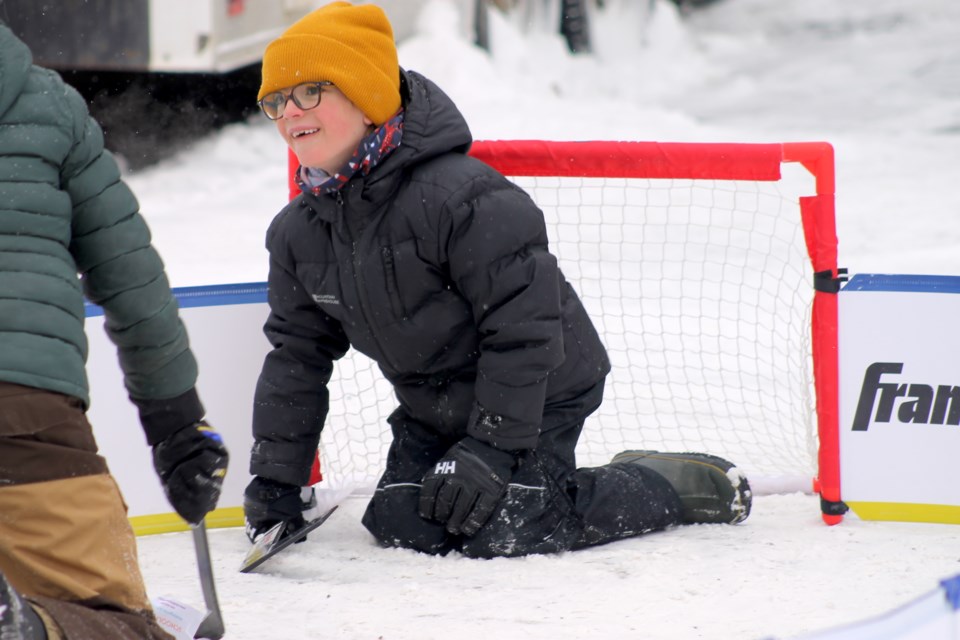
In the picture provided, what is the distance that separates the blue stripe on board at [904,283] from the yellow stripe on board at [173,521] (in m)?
1.90

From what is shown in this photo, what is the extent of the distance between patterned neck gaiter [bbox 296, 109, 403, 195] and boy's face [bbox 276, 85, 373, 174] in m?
0.03

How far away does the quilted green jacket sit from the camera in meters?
1.95

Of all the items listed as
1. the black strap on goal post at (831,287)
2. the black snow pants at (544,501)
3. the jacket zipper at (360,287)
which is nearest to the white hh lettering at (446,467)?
the black snow pants at (544,501)

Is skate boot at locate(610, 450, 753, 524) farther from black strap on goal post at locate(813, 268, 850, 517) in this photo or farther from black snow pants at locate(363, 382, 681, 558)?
black strap on goal post at locate(813, 268, 850, 517)

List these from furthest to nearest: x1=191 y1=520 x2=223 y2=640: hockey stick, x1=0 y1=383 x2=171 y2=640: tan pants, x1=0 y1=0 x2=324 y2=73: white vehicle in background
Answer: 1. x1=0 y1=0 x2=324 y2=73: white vehicle in background
2. x1=191 y1=520 x2=223 y2=640: hockey stick
3. x1=0 y1=383 x2=171 y2=640: tan pants

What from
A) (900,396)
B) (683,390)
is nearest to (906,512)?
(900,396)

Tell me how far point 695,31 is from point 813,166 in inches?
407

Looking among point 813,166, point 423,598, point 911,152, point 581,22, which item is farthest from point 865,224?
point 581,22

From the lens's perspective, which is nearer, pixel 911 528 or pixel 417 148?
pixel 417 148

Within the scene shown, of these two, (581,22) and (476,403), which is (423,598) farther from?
(581,22)

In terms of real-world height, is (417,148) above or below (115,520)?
above

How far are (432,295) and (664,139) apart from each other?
614 cm

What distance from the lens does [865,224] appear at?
7.07 m

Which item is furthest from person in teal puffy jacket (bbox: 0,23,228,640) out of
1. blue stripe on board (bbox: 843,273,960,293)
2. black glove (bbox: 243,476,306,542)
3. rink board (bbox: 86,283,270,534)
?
blue stripe on board (bbox: 843,273,960,293)
